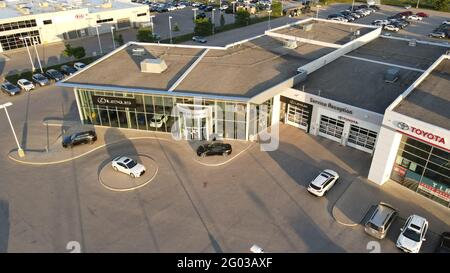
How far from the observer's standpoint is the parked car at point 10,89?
48731 mm

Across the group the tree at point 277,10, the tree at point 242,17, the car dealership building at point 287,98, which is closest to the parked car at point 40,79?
the car dealership building at point 287,98

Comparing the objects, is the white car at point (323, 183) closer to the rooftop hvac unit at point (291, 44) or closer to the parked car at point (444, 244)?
the parked car at point (444, 244)

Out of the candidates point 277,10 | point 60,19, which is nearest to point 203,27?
point 277,10

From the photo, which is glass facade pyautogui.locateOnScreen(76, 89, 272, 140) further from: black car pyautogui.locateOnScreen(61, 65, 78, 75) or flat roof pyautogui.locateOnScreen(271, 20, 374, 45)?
flat roof pyautogui.locateOnScreen(271, 20, 374, 45)

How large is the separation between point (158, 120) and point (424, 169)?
86.2 feet

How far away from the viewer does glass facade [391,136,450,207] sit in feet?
91.0

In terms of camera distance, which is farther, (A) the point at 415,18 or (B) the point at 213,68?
(A) the point at 415,18

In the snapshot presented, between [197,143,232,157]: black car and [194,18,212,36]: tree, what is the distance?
44543 millimetres

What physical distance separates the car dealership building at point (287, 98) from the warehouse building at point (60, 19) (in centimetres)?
3058

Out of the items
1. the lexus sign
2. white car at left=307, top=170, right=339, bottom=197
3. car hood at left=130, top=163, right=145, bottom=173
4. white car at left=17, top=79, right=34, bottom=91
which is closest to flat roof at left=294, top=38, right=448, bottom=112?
white car at left=307, top=170, right=339, bottom=197

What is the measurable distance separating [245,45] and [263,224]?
29.8 meters

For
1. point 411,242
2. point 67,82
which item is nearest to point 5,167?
point 67,82

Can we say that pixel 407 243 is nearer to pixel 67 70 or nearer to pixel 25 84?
pixel 25 84

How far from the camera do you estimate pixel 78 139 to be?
36594 millimetres
